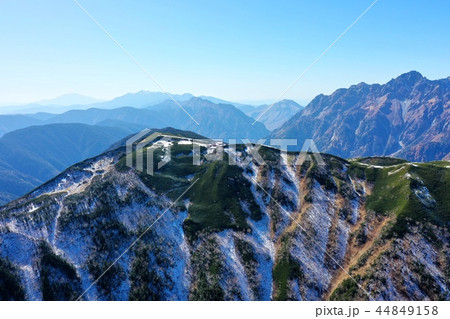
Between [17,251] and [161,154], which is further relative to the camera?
[161,154]

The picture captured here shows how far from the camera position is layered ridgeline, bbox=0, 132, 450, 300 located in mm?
88312

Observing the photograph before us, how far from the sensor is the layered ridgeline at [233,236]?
88.3 metres

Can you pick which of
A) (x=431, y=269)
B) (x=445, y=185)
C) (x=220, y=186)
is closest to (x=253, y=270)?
(x=220, y=186)

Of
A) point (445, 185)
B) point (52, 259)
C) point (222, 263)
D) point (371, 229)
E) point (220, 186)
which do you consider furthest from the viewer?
point (220, 186)

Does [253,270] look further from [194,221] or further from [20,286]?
[20,286]

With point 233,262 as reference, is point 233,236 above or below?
above

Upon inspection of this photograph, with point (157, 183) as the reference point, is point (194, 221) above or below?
below

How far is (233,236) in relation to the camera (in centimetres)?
10731

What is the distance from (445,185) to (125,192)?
145665 mm

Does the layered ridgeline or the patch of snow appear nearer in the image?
the layered ridgeline

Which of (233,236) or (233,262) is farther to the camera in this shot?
(233,236)

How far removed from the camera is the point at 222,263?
9719cm

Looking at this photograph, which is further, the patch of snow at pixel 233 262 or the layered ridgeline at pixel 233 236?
Answer: the patch of snow at pixel 233 262

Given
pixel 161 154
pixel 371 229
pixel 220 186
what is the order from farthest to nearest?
pixel 161 154 → pixel 220 186 → pixel 371 229
